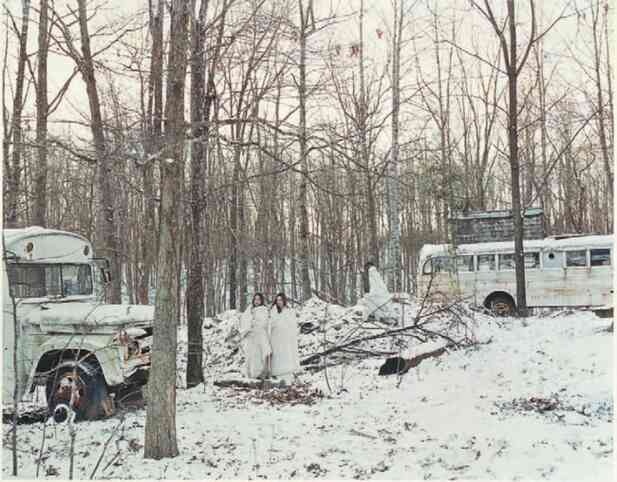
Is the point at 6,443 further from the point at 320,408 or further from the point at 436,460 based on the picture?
the point at 436,460

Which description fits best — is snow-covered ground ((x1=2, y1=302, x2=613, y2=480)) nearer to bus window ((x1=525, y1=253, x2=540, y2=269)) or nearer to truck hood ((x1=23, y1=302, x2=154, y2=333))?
truck hood ((x1=23, y1=302, x2=154, y2=333))

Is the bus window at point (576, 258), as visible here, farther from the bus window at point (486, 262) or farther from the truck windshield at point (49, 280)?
the truck windshield at point (49, 280)

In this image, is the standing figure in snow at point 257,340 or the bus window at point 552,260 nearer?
the standing figure in snow at point 257,340

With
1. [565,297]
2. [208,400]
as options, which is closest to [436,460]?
[208,400]

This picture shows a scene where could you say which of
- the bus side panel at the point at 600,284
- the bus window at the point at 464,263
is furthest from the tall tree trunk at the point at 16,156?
the bus side panel at the point at 600,284

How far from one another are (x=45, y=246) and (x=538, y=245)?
14589 mm

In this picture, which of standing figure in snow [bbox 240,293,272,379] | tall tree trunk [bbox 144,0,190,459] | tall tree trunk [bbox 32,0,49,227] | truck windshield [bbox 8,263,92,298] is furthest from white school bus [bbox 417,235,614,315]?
tall tree trunk [bbox 144,0,190,459]

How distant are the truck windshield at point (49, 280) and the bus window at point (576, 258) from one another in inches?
551

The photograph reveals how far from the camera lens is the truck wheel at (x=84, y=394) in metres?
7.82

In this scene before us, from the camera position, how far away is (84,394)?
7.88 metres

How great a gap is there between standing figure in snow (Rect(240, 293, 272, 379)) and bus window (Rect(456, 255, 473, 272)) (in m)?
10.5

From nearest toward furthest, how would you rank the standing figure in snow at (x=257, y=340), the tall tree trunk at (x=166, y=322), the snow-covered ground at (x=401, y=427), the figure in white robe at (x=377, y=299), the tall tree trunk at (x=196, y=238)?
1. the snow-covered ground at (x=401, y=427)
2. the tall tree trunk at (x=166, y=322)
3. the tall tree trunk at (x=196, y=238)
4. the standing figure in snow at (x=257, y=340)
5. the figure in white robe at (x=377, y=299)

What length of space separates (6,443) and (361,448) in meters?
3.95

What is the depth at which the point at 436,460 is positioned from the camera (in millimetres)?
5750
